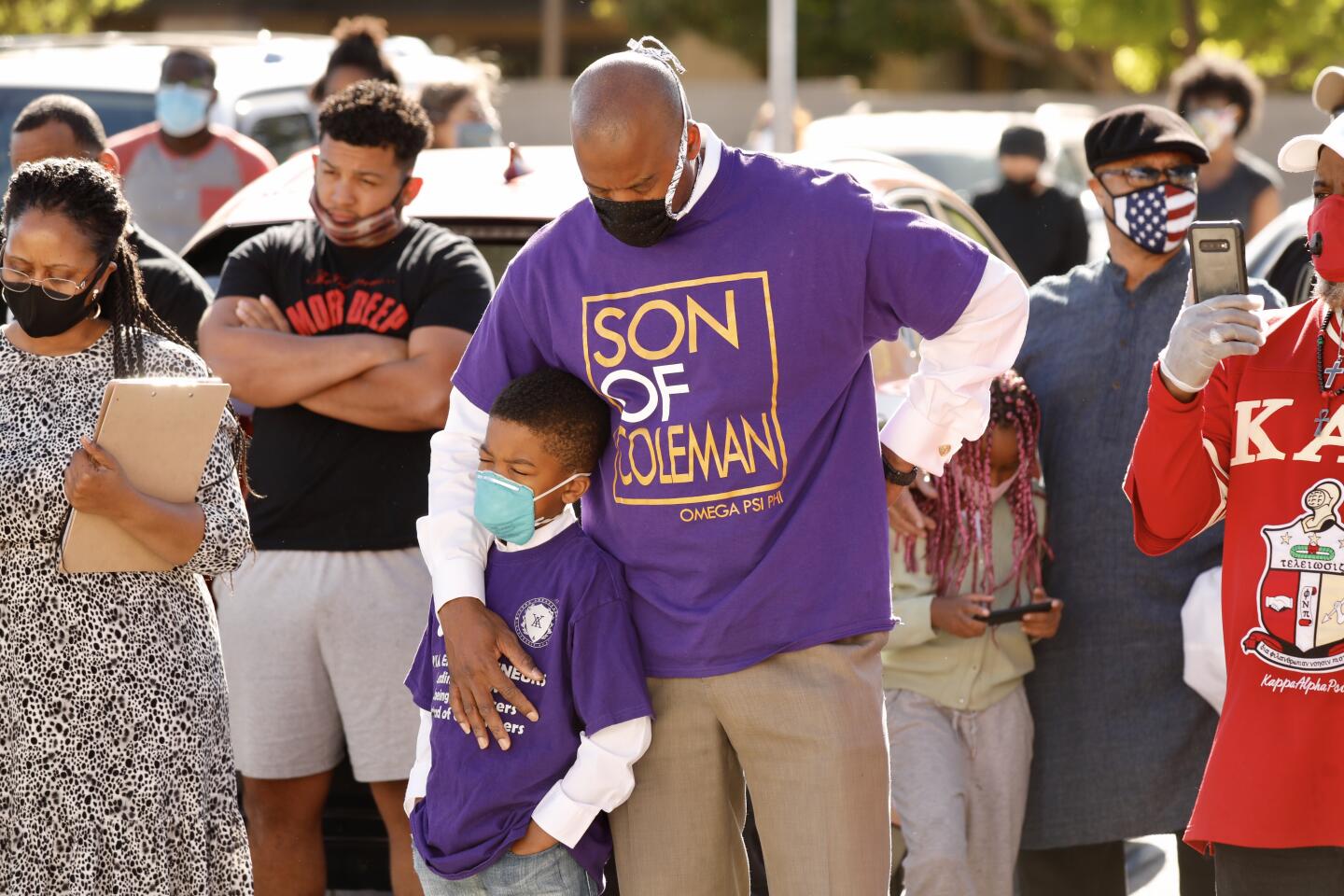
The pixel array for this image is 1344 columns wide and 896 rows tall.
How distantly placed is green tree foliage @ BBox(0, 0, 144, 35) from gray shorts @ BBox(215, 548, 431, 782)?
16.5 metres

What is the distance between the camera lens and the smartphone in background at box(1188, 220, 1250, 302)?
11.6ft

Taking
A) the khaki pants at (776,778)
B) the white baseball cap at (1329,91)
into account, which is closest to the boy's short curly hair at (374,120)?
the khaki pants at (776,778)

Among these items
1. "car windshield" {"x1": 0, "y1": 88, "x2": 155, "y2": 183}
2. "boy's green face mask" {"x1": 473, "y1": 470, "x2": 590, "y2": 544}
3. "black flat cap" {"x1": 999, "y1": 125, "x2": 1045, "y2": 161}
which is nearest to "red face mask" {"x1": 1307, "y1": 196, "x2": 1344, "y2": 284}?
"boy's green face mask" {"x1": 473, "y1": 470, "x2": 590, "y2": 544}

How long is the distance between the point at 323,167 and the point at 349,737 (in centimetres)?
148

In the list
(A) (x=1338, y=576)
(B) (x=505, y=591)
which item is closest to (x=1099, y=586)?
(A) (x=1338, y=576)

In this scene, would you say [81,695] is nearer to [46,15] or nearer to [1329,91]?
[1329,91]

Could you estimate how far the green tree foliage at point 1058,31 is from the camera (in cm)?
2414

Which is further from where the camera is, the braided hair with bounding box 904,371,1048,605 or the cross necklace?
the braided hair with bounding box 904,371,1048,605

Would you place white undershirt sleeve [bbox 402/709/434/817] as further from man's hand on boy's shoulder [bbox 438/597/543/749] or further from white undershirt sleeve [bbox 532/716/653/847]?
white undershirt sleeve [bbox 532/716/653/847]

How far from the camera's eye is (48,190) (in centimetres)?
411

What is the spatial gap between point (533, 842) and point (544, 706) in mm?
260

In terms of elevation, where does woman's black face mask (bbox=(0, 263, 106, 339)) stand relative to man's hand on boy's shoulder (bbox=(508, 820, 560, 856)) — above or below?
above

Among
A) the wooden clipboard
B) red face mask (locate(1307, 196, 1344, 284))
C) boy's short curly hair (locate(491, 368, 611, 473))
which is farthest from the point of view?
the wooden clipboard

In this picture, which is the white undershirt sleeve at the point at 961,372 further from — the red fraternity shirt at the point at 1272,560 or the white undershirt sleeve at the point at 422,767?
the white undershirt sleeve at the point at 422,767
